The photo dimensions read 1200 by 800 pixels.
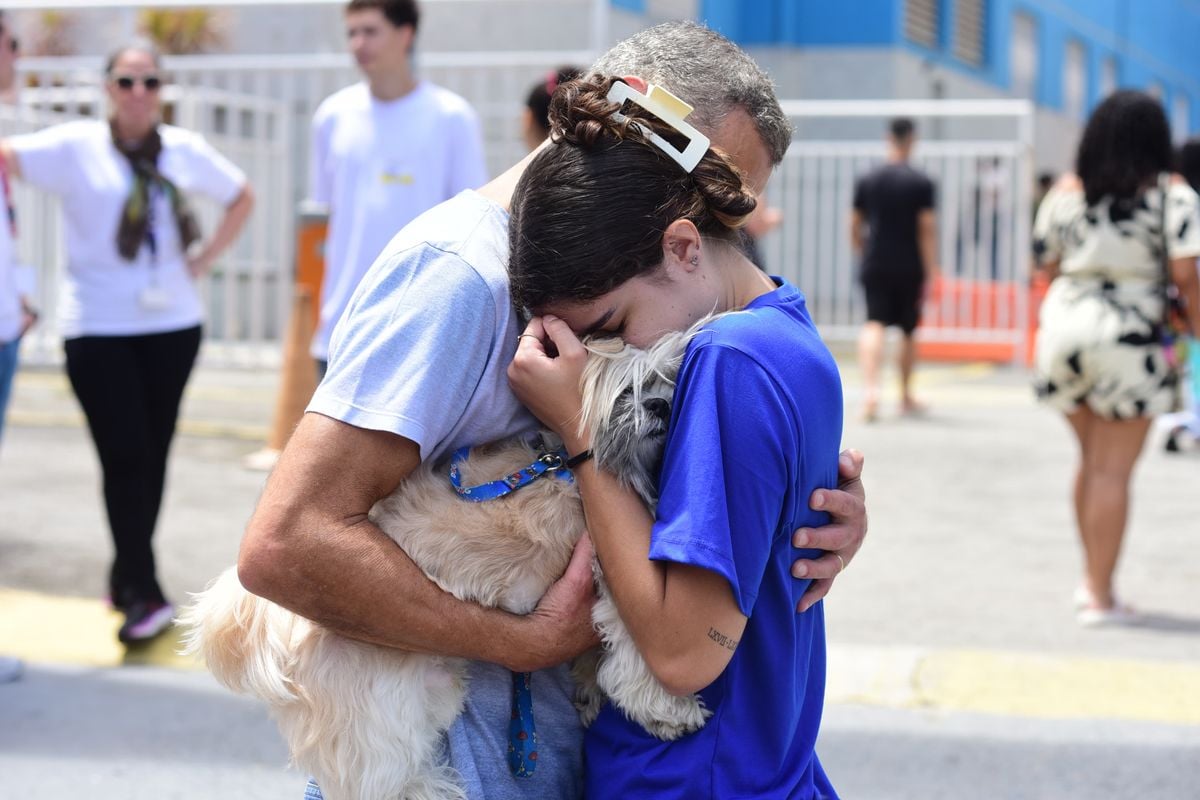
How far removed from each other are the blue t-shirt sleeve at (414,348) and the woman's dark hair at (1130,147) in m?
4.26

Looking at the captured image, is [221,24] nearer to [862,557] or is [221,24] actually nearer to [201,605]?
[862,557]

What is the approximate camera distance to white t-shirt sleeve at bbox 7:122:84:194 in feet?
17.9

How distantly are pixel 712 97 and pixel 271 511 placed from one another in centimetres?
80

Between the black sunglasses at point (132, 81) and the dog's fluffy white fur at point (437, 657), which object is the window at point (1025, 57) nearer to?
the black sunglasses at point (132, 81)

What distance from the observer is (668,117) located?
1.83 meters

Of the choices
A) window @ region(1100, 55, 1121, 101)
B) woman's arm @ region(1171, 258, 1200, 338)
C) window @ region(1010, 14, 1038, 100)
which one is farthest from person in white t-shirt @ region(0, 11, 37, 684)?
window @ region(1100, 55, 1121, 101)

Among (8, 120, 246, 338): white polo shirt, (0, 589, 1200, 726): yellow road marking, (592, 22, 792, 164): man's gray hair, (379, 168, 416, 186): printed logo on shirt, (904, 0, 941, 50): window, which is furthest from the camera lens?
(904, 0, 941, 50): window

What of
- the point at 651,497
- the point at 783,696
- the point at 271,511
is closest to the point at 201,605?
the point at 271,511

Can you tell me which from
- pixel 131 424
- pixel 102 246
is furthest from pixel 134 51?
pixel 131 424

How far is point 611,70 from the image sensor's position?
2057 mm

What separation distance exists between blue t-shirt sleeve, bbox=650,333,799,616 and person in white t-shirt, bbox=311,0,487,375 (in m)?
3.97

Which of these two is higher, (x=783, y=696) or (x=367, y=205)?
(x=367, y=205)

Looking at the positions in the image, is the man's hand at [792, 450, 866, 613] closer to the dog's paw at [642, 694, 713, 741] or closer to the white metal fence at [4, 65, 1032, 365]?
the dog's paw at [642, 694, 713, 741]

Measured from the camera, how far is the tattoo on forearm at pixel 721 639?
1.80 meters
